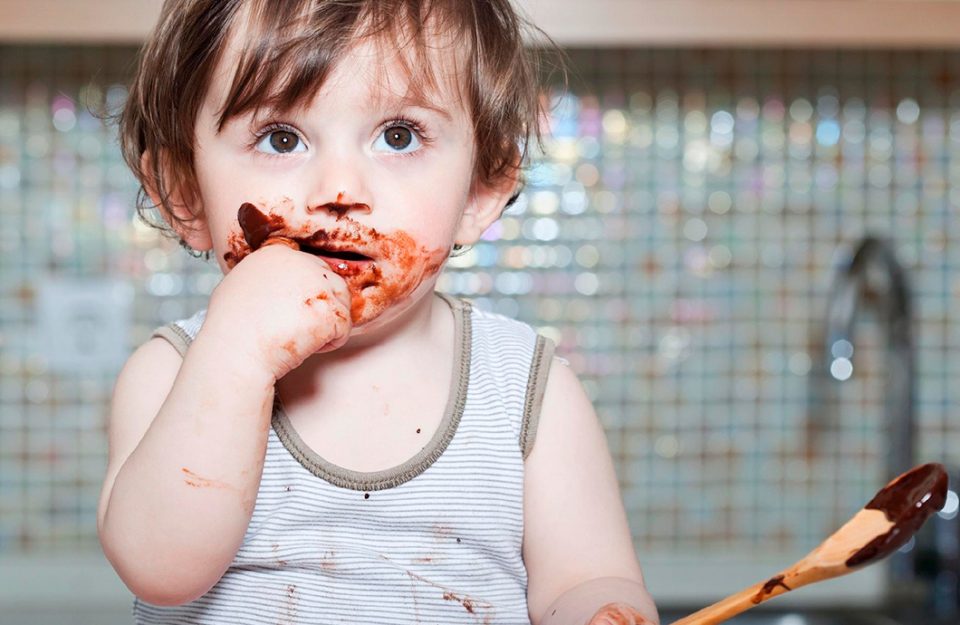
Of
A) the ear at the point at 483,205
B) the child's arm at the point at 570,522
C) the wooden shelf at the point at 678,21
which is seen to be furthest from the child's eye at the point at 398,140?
the wooden shelf at the point at 678,21

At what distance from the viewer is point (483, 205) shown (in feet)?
2.52

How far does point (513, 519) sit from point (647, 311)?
0.83 m

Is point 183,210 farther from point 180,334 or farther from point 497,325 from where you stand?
point 497,325

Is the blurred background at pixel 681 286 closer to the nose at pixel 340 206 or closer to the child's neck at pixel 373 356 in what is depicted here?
the child's neck at pixel 373 356

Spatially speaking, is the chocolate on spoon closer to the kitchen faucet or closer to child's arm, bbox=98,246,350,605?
child's arm, bbox=98,246,350,605

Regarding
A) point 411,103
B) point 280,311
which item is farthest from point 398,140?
point 280,311

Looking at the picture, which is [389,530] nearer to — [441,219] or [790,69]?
[441,219]

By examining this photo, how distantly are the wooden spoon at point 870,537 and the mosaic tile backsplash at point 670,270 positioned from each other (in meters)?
0.93

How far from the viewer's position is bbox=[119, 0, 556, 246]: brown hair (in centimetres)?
62

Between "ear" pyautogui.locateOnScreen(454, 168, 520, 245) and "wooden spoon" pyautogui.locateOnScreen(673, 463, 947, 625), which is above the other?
"ear" pyautogui.locateOnScreen(454, 168, 520, 245)

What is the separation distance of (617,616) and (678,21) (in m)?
0.77

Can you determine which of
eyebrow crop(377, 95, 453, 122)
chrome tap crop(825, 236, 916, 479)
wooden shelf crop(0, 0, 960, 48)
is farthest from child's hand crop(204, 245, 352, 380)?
chrome tap crop(825, 236, 916, 479)

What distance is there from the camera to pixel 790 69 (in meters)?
1.49

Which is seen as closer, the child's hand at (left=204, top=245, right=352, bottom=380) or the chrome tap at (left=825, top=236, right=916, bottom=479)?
the child's hand at (left=204, top=245, right=352, bottom=380)
